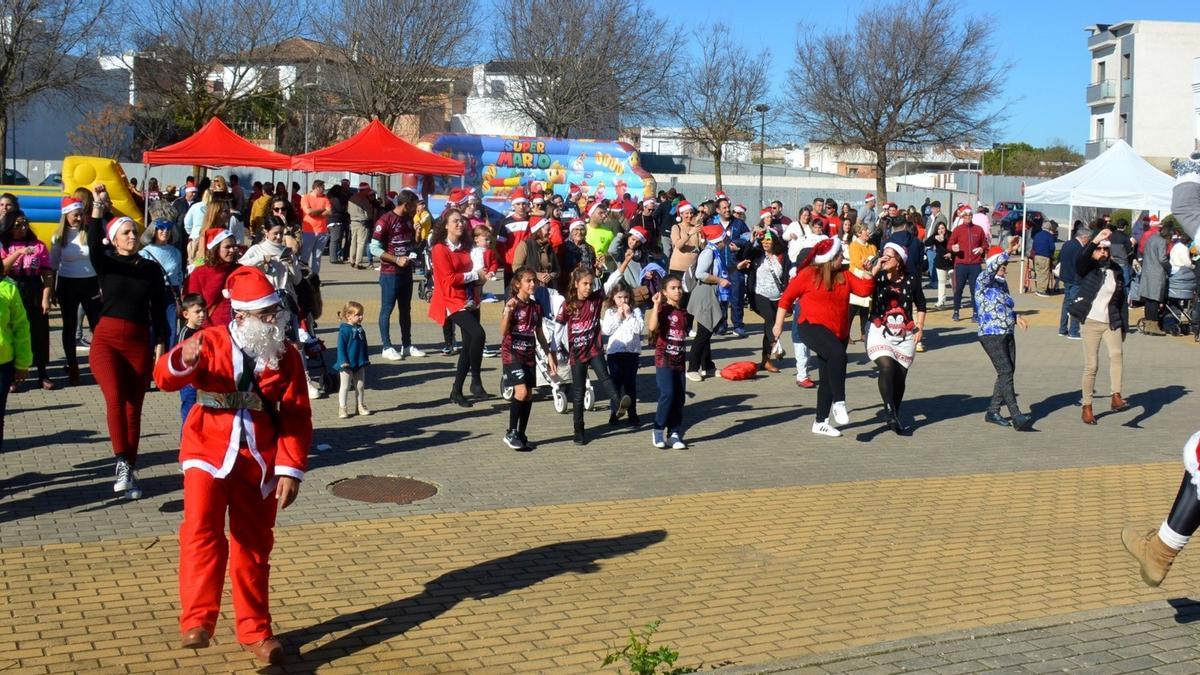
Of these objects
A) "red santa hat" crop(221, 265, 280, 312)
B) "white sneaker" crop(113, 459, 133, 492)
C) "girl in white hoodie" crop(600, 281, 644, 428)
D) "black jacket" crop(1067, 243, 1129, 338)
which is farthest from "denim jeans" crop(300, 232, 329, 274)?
"red santa hat" crop(221, 265, 280, 312)

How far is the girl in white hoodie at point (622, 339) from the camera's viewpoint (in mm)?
11289

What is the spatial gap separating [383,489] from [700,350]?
6163mm

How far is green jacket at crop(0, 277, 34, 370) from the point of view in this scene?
8.26 meters

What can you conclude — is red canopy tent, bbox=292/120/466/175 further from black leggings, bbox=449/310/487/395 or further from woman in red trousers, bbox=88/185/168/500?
woman in red trousers, bbox=88/185/168/500

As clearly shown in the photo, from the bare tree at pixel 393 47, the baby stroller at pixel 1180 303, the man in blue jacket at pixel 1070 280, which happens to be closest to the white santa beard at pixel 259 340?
the man in blue jacket at pixel 1070 280

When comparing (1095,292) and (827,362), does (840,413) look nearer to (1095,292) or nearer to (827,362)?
(827,362)

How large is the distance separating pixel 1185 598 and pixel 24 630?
19.2 feet

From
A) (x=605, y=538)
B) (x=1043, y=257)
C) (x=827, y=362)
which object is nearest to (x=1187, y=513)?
(x=605, y=538)

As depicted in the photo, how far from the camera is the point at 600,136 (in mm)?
48375

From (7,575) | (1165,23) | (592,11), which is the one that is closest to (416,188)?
(592,11)

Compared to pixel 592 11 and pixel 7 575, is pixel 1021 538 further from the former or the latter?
pixel 592 11

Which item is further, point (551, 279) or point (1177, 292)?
point (1177, 292)

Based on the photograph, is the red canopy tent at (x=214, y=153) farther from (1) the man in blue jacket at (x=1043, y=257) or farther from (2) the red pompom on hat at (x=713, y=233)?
(1) the man in blue jacket at (x=1043, y=257)

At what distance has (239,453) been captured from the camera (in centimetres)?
565
